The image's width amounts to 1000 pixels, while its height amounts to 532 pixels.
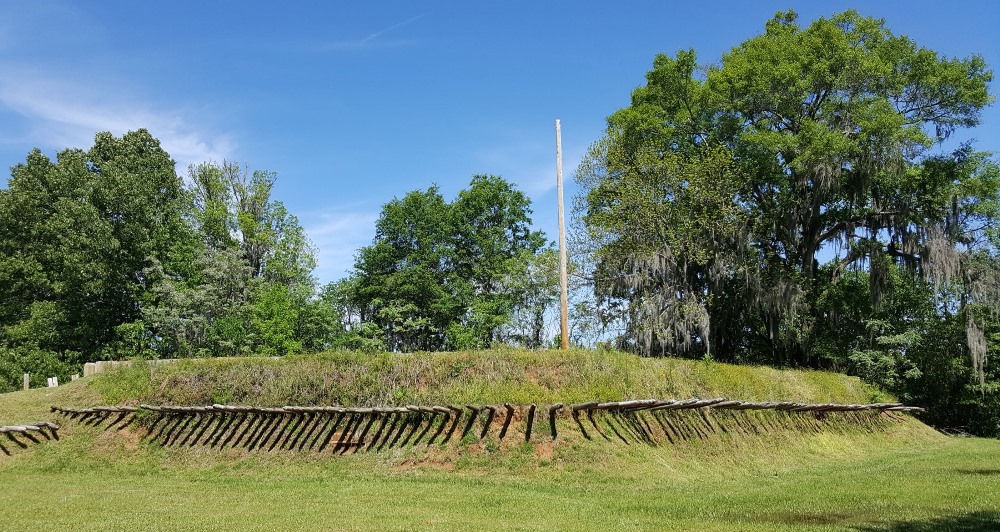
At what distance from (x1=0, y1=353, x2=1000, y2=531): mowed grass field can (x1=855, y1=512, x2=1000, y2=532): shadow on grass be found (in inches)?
1.6

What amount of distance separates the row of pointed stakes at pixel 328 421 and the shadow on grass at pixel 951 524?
24.4 ft

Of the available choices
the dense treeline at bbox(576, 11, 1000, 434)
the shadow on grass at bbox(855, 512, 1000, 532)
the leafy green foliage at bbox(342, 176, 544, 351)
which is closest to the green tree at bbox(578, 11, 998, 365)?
the dense treeline at bbox(576, 11, 1000, 434)

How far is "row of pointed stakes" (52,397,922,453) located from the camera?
16.2 metres

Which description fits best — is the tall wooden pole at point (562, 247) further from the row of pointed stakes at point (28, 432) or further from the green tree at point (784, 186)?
the row of pointed stakes at point (28, 432)

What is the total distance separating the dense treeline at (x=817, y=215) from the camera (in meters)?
27.4

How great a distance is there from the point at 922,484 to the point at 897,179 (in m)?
18.3

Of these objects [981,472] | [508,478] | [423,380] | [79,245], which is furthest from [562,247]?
[79,245]

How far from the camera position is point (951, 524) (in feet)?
28.1

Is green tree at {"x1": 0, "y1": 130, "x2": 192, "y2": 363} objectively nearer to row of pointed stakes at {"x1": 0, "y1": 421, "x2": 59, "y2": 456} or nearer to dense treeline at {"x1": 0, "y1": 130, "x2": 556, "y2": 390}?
dense treeline at {"x1": 0, "y1": 130, "x2": 556, "y2": 390}

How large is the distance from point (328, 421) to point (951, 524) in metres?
12.5

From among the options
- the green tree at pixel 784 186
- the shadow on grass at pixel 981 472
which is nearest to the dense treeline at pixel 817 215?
the green tree at pixel 784 186

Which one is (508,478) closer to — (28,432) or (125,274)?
(28,432)

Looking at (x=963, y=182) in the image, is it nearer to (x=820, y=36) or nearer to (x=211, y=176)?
(x=820, y=36)

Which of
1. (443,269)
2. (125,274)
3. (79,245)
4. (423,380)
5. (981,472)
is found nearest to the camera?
(981,472)
